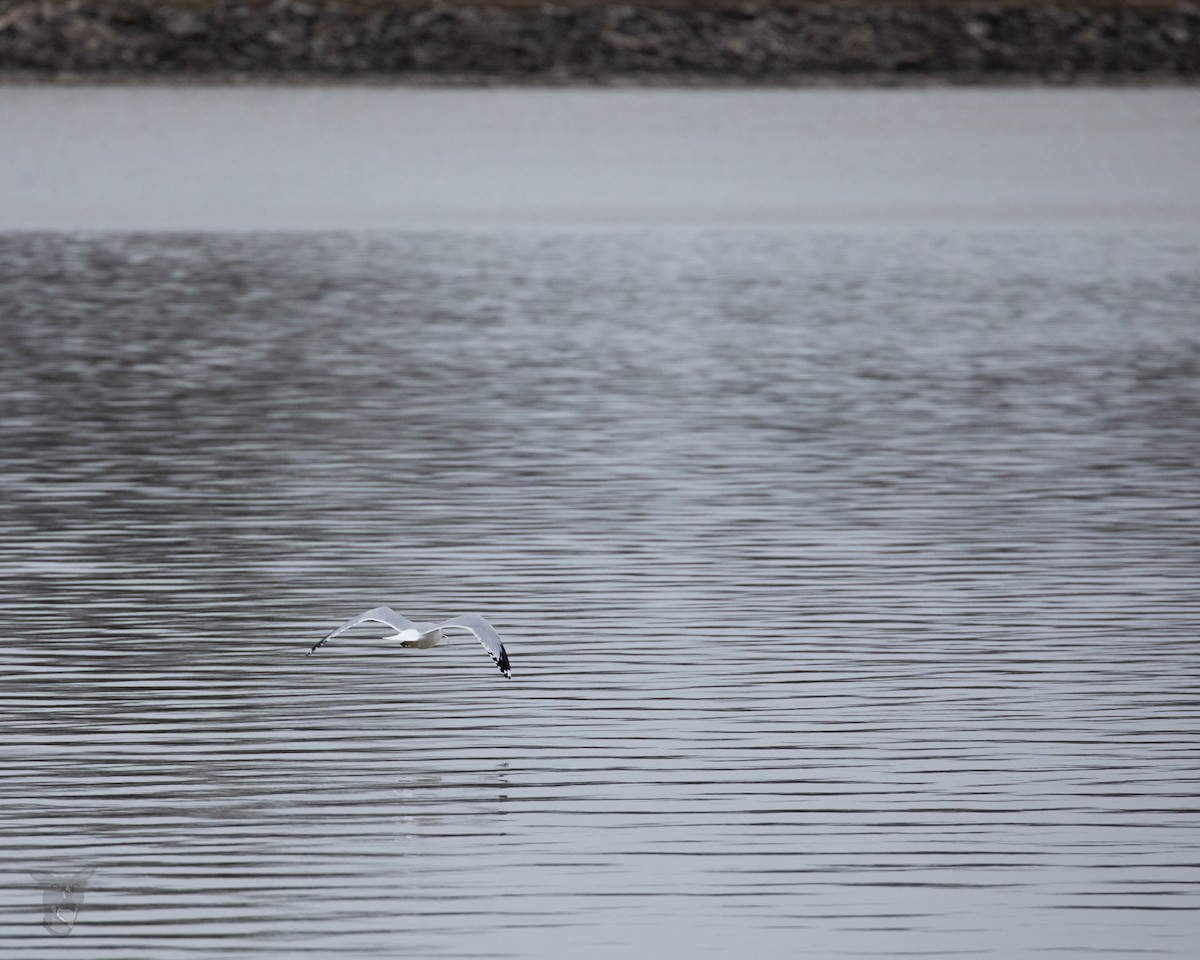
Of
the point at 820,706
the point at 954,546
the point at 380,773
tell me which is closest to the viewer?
the point at 380,773

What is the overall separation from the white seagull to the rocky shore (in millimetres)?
59140

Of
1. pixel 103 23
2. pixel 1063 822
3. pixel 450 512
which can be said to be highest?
pixel 1063 822

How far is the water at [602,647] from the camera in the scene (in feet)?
26.1

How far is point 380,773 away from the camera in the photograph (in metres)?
9.19

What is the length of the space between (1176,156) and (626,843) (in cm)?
4177

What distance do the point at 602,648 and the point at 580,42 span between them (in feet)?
198

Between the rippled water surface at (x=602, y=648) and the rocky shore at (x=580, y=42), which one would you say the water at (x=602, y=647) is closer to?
the rippled water surface at (x=602, y=648)

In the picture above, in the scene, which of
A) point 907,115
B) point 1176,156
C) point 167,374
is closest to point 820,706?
point 167,374

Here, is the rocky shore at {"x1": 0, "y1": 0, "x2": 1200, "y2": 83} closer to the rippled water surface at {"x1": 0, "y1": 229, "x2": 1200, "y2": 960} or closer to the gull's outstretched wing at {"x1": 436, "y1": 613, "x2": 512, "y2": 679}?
the rippled water surface at {"x1": 0, "y1": 229, "x2": 1200, "y2": 960}

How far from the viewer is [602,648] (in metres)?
11.1

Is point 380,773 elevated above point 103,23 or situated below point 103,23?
above

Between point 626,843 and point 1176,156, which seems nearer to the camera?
point 626,843

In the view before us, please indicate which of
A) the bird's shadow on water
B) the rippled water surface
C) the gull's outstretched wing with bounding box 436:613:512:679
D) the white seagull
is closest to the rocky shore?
the rippled water surface

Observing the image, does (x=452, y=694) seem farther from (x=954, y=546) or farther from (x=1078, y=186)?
(x=1078, y=186)
